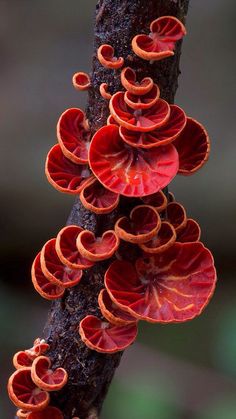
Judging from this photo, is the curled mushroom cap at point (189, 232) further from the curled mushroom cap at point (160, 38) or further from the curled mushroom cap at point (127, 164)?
the curled mushroom cap at point (160, 38)

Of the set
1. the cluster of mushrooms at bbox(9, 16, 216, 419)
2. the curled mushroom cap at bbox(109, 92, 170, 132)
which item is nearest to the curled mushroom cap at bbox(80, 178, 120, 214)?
the cluster of mushrooms at bbox(9, 16, 216, 419)

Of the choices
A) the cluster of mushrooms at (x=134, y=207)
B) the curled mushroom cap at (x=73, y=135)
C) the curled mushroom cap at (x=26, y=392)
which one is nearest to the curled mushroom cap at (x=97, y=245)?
the cluster of mushrooms at (x=134, y=207)

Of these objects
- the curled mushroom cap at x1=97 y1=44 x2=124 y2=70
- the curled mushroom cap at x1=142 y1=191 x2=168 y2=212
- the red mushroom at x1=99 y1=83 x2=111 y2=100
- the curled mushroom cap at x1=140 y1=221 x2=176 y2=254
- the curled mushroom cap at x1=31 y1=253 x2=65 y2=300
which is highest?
the curled mushroom cap at x1=97 y1=44 x2=124 y2=70

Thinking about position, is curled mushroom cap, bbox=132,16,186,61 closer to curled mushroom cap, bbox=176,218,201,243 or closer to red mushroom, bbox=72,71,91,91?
red mushroom, bbox=72,71,91,91

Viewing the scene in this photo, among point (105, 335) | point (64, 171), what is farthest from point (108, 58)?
point (105, 335)

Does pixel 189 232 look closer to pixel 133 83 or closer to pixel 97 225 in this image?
pixel 97 225

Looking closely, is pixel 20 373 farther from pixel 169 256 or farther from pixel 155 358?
pixel 155 358

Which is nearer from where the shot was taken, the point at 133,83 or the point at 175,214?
the point at 133,83
